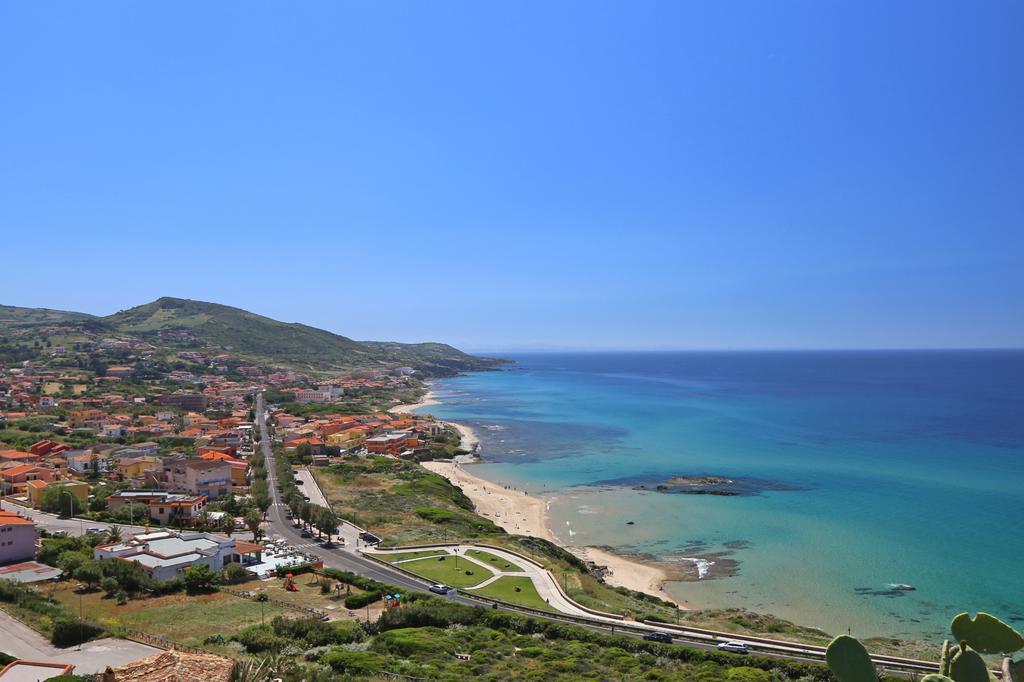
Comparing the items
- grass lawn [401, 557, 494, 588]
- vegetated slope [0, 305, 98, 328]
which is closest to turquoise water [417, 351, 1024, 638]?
grass lawn [401, 557, 494, 588]

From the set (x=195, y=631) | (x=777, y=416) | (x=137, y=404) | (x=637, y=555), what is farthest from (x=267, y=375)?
(x=195, y=631)

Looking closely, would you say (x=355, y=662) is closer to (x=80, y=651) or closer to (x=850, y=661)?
(x=80, y=651)

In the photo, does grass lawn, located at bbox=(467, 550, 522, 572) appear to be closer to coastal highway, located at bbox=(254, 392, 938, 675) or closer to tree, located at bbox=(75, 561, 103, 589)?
coastal highway, located at bbox=(254, 392, 938, 675)

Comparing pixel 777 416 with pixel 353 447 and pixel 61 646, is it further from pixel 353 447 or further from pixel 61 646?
pixel 61 646

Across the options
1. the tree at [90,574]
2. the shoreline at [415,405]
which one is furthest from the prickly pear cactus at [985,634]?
the shoreline at [415,405]

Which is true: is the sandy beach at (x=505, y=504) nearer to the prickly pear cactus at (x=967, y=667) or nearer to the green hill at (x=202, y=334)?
the prickly pear cactus at (x=967, y=667)

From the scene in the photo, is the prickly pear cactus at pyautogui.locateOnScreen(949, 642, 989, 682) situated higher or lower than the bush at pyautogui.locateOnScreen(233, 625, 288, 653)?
higher
